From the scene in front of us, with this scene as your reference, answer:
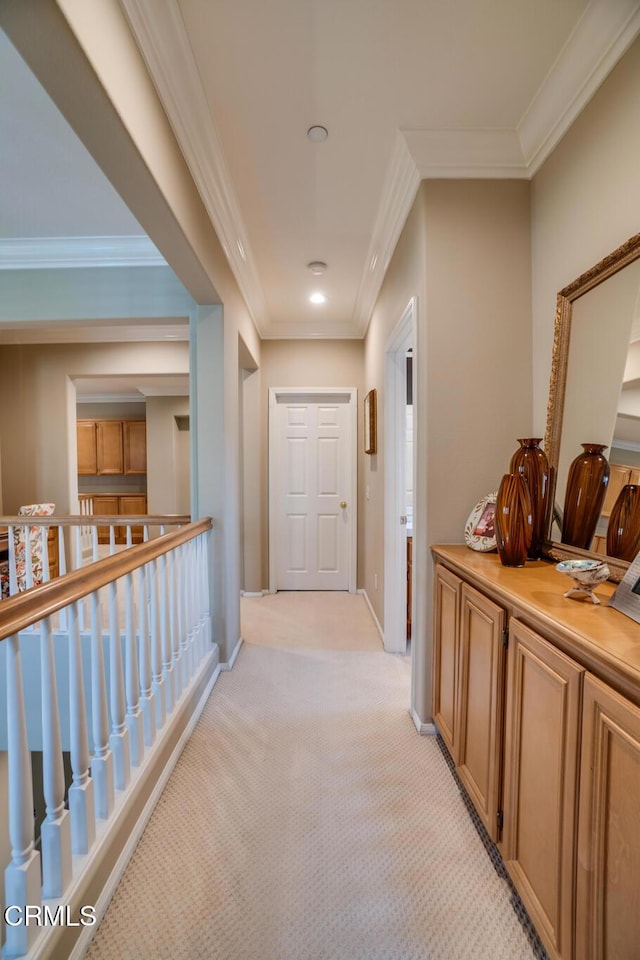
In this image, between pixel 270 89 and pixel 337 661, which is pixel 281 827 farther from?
pixel 270 89

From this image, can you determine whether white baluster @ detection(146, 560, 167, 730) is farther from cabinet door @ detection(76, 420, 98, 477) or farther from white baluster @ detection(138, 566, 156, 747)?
cabinet door @ detection(76, 420, 98, 477)

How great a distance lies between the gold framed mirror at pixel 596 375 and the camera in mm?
1317

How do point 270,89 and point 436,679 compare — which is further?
point 436,679

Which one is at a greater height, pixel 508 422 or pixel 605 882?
pixel 508 422

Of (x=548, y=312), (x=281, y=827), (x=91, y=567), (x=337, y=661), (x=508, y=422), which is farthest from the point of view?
(x=337, y=661)

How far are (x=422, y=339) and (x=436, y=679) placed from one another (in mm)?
1526

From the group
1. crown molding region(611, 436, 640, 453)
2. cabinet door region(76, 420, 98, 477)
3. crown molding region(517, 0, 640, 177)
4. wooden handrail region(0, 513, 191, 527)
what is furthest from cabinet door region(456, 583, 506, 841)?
cabinet door region(76, 420, 98, 477)

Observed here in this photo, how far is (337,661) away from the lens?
8.96ft

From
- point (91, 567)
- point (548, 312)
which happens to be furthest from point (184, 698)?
point (548, 312)

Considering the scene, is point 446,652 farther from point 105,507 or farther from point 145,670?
point 105,507

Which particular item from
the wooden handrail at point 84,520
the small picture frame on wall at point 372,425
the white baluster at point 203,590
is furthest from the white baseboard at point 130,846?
the small picture frame on wall at point 372,425

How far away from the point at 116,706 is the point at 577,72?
8.73 feet

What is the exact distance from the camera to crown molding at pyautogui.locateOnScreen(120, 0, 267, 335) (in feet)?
4.08

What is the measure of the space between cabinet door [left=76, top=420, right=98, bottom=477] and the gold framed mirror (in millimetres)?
7151
